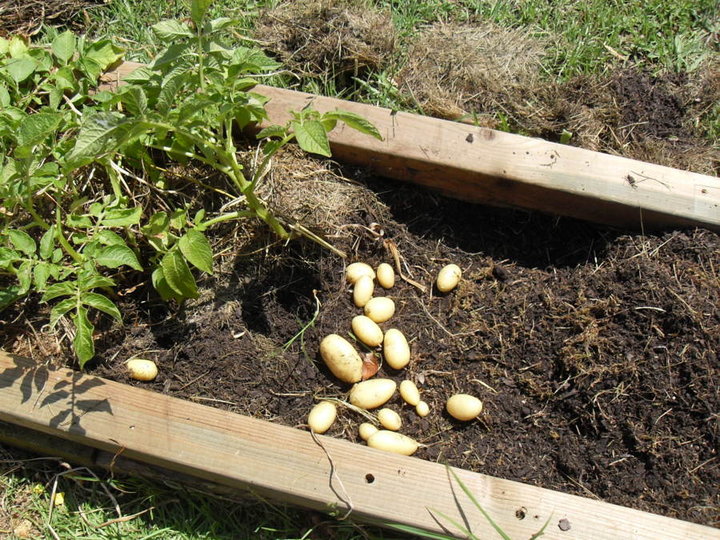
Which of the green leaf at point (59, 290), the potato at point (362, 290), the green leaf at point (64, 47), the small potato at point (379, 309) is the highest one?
the green leaf at point (64, 47)

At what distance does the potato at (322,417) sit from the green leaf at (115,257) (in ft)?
1.69

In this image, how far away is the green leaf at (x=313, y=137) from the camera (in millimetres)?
1375

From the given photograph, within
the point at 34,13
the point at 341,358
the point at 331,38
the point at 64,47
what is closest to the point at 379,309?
the point at 341,358

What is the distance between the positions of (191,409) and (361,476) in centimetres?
40

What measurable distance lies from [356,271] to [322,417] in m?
0.38

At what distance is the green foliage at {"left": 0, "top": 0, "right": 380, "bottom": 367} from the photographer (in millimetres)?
1388

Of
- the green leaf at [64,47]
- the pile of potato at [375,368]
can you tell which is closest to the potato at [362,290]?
the pile of potato at [375,368]

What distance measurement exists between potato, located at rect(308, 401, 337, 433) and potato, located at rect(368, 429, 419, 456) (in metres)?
0.10

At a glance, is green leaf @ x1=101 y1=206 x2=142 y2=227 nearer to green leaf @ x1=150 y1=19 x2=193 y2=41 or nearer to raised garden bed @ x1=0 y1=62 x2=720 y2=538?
raised garden bed @ x1=0 y1=62 x2=720 y2=538

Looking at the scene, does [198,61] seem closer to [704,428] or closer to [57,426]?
[57,426]

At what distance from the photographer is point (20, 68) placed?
5.67 feet

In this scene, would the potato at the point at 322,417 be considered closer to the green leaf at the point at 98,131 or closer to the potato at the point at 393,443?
the potato at the point at 393,443

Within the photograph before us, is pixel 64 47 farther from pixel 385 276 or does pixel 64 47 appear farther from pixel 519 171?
pixel 519 171

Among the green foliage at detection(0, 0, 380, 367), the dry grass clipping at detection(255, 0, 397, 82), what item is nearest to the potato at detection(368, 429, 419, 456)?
the green foliage at detection(0, 0, 380, 367)
